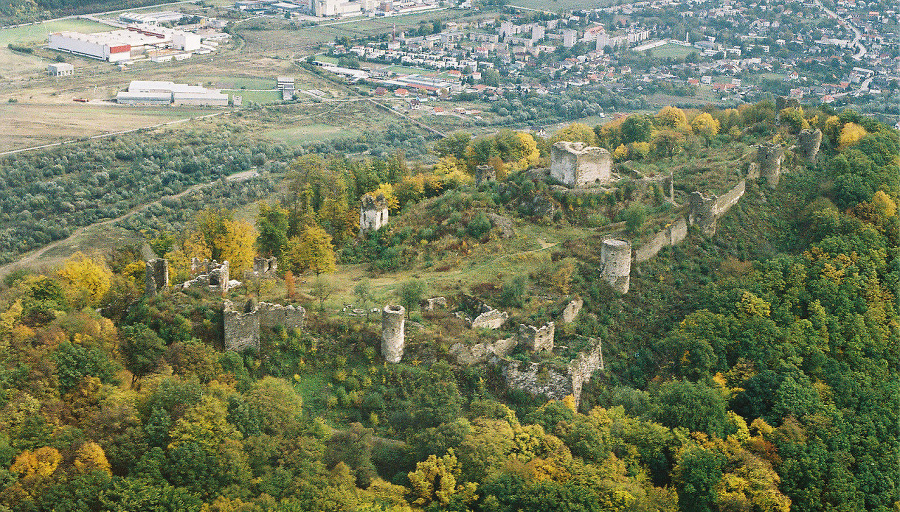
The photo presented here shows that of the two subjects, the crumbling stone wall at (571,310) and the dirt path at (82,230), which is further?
the dirt path at (82,230)

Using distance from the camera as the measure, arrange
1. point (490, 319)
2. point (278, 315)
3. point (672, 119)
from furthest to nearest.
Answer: point (672, 119)
point (490, 319)
point (278, 315)

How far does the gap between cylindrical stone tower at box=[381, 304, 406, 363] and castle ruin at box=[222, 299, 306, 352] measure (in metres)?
3.07

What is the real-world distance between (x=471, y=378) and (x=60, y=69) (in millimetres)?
83391

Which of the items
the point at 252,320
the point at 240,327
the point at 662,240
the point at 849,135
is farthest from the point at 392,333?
the point at 849,135

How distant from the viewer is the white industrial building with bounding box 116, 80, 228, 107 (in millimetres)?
95125

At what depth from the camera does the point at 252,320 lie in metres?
34.3

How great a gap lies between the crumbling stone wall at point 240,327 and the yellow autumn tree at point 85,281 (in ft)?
19.0

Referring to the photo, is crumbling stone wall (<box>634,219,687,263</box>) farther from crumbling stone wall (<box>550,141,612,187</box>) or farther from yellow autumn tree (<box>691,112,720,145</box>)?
yellow autumn tree (<box>691,112,720,145</box>)

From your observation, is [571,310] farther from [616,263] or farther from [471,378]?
[471,378]

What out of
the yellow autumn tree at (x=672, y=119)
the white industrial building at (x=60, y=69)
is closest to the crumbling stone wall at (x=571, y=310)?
the yellow autumn tree at (x=672, y=119)

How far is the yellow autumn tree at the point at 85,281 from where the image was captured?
36.2 meters

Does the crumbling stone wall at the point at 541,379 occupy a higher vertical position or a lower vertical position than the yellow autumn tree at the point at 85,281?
lower

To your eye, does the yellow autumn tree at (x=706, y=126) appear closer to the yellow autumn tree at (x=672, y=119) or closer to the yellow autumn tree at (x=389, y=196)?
the yellow autumn tree at (x=672, y=119)

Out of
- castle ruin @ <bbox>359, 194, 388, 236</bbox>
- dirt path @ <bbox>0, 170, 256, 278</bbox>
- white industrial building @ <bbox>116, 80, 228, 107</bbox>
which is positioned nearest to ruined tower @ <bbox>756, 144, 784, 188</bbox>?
castle ruin @ <bbox>359, 194, 388, 236</bbox>
